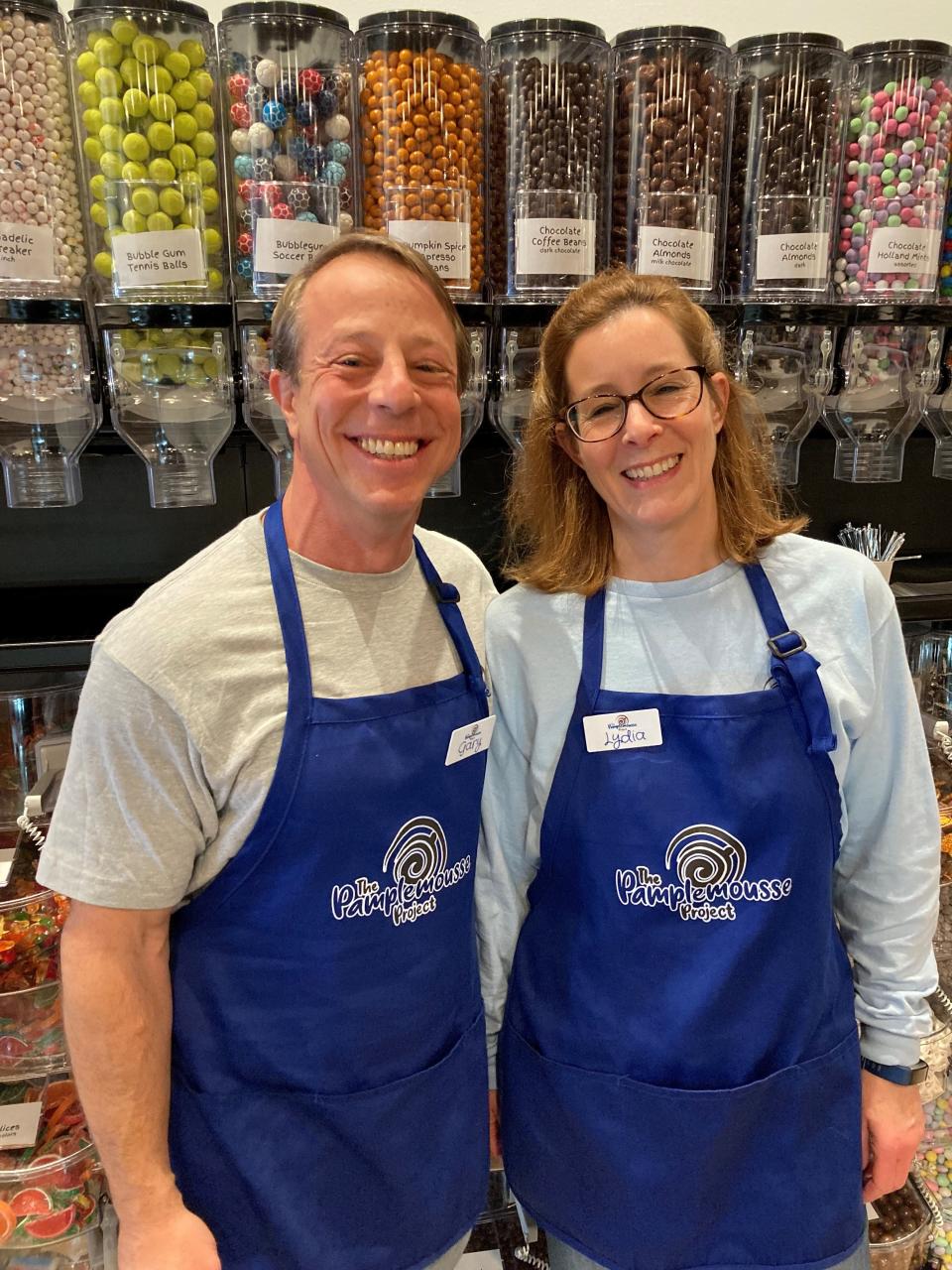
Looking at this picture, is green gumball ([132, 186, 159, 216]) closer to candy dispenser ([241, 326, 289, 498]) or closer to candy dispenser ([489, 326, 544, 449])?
candy dispenser ([241, 326, 289, 498])

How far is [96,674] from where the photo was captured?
1003mm

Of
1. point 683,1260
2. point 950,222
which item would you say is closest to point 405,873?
point 683,1260

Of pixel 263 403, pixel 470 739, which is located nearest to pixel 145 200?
pixel 263 403

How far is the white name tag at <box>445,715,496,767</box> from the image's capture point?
1181 millimetres

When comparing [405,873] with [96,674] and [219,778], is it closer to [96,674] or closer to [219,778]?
[219,778]

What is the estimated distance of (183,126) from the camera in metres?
1.22

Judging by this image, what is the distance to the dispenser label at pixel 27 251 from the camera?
46.1 inches

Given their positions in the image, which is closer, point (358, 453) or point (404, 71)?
point (358, 453)

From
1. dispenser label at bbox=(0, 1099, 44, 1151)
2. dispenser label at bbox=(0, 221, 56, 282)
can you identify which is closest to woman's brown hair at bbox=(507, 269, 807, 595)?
dispenser label at bbox=(0, 221, 56, 282)

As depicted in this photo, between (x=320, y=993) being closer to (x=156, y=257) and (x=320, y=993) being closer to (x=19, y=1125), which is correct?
(x=19, y=1125)

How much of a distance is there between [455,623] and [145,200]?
683 mm

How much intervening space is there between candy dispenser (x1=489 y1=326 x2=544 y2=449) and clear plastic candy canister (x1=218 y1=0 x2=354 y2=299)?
0.30 m

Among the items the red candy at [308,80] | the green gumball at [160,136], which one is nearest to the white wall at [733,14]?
the red candy at [308,80]

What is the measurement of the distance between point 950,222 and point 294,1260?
5.87 ft
